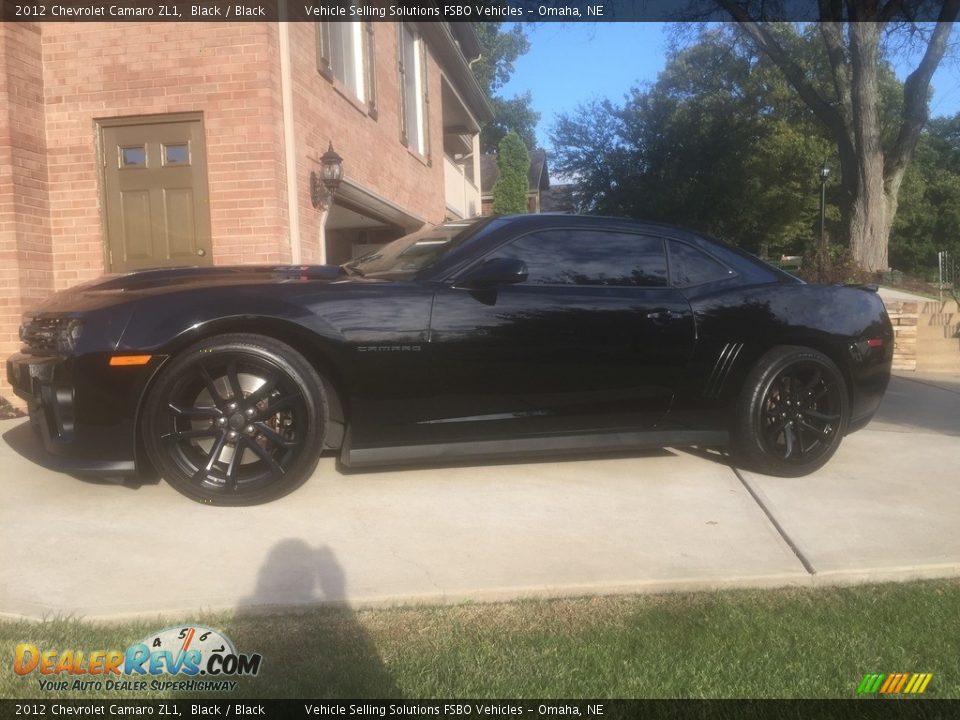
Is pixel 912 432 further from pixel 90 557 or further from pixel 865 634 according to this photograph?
pixel 90 557

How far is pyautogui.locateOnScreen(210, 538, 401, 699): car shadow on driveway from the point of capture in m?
2.15

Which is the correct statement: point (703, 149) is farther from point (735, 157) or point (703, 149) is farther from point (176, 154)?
point (176, 154)

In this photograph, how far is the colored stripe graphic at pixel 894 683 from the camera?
212 centimetres

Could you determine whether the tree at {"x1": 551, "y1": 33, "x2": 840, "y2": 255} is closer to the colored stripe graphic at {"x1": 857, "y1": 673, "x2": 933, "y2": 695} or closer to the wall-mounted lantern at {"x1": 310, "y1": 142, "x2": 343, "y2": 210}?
the wall-mounted lantern at {"x1": 310, "y1": 142, "x2": 343, "y2": 210}

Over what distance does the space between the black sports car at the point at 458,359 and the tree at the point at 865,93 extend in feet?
41.4

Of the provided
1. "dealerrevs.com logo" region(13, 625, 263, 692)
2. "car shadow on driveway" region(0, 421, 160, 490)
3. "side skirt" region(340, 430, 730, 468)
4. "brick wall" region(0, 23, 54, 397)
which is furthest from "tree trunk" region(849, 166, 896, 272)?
"dealerrevs.com logo" region(13, 625, 263, 692)

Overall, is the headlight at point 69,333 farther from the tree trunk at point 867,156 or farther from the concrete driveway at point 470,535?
the tree trunk at point 867,156

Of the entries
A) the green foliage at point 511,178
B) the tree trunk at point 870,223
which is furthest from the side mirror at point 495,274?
the green foliage at point 511,178

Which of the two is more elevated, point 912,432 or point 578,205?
point 578,205

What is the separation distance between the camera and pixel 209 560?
9.54ft

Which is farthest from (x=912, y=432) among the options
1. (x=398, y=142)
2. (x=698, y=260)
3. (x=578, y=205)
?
(x=578, y=205)

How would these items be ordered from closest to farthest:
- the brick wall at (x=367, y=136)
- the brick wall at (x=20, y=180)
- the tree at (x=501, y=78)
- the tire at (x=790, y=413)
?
1. the tire at (x=790, y=413)
2. the brick wall at (x=20, y=180)
3. the brick wall at (x=367, y=136)
4. the tree at (x=501, y=78)

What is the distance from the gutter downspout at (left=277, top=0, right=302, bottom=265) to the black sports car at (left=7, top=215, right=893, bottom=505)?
10.4 feet

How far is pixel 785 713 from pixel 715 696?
0.18m
